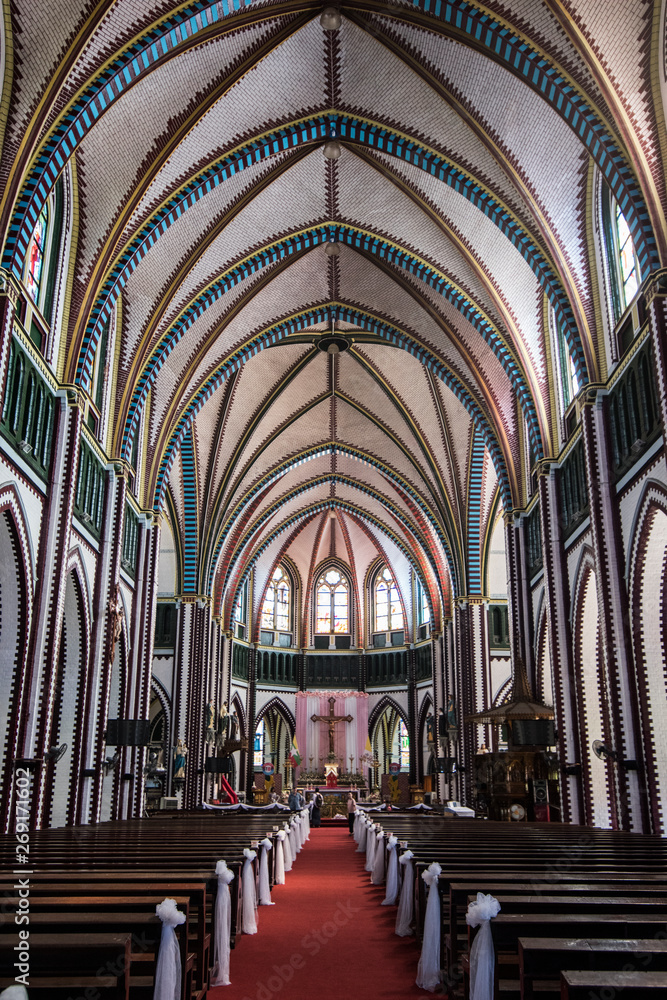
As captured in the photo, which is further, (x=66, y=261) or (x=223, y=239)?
(x=223, y=239)

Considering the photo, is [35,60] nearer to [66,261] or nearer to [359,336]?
[66,261]

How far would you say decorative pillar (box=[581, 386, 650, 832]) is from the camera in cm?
1372

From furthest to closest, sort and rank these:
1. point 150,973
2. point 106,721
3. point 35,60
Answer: point 106,721, point 35,60, point 150,973

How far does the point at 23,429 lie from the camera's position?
14.2m

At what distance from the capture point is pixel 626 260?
15531 mm

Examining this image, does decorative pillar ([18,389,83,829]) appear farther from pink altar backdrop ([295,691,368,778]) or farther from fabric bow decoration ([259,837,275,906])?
pink altar backdrop ([295,691,368,778])

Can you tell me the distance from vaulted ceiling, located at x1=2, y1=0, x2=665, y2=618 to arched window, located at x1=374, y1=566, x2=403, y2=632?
14566mm

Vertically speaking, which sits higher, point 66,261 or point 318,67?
point 318,67

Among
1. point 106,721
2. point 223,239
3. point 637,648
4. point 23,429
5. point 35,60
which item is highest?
point 223,239

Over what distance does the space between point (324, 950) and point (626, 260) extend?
41.3 feet

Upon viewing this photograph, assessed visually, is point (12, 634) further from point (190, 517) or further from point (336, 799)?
point (336, 799)

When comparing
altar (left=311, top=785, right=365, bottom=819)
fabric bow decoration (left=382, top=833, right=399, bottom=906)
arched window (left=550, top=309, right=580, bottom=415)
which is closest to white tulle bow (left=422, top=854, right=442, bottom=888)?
fabric bow decoration (left=382, top=833, right=399, bottom=906)

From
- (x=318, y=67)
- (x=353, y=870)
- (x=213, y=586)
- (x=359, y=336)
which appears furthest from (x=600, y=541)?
(x=213, y=586)

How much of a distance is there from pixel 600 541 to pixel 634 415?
2400 mm
